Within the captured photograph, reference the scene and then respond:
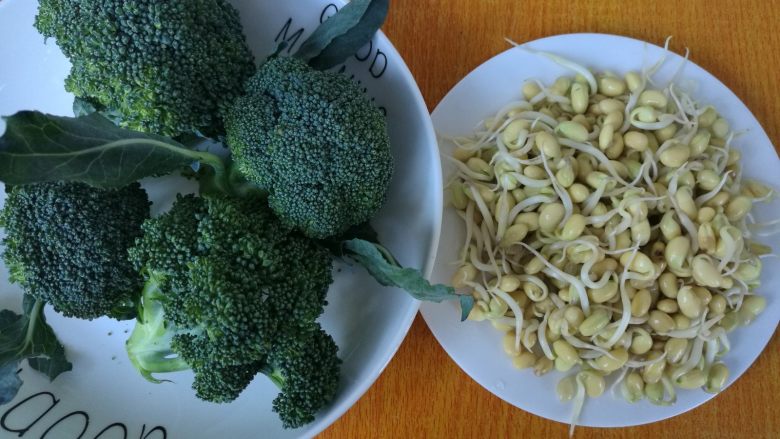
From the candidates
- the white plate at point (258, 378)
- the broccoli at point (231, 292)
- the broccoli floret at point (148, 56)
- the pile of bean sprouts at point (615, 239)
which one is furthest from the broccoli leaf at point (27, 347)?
the pile of bean sprouts at point (615, 239)

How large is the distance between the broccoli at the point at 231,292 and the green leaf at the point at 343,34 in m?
0.19

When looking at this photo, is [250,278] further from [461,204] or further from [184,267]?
[461,204]

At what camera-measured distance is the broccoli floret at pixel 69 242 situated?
0.59 meters

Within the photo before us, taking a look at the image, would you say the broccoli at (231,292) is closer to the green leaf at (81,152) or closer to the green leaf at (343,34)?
the green leaf at (81,152)

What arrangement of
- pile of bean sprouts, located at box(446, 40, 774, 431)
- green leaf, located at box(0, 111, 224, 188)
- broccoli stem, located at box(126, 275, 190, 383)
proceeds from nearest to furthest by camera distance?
green leaf, located at box(0, 111, 224, 188) < broccoli stem, located at box(126, 275, 190, 383) < pile of bean sprouts, located at box(446, 40, 774, 431)

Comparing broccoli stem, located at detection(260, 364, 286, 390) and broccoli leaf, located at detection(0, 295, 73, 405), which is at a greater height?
broccoli leaf, located at detection(0, 295, 73, 405)

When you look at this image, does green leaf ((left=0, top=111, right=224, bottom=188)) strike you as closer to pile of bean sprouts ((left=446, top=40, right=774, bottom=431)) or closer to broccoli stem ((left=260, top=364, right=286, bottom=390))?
broccoli stem ((left=260, top=364, right=286, bottom=390))

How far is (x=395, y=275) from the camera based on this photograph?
58cm

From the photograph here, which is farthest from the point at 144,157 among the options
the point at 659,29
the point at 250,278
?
the point at 659,29

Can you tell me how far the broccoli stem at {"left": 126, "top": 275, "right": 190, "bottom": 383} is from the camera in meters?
0.60

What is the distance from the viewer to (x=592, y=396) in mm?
750

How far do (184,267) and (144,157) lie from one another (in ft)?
0.40

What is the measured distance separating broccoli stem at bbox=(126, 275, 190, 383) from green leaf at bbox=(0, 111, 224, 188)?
12cm

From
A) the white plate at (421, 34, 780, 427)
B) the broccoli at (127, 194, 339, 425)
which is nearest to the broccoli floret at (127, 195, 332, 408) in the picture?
the broccoli at (127, 194, 339, 425)
